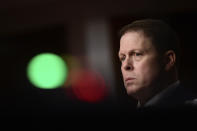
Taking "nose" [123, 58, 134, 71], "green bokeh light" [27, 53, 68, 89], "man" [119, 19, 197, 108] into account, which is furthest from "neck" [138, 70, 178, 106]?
"green bokeh light" [27, 53, 68, 89]

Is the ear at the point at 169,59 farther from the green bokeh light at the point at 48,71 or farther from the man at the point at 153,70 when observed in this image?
the green bokeh light at the point at 48,71

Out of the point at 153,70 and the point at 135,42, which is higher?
the point at 135,42

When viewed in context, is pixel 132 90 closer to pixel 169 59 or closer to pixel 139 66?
pixel 139 66

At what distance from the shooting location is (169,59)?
5.80ft

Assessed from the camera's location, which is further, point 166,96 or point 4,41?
point 4,41

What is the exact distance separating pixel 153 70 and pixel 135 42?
0.16 meters

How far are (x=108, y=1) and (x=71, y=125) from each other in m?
0.66

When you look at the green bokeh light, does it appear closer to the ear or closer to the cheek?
the cheek

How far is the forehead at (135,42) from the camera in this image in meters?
1.78

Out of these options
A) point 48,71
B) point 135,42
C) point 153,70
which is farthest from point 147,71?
point 48,71

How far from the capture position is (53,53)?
1829mm

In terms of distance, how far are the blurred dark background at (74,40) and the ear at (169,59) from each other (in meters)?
0.05

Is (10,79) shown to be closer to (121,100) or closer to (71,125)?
(71,125)

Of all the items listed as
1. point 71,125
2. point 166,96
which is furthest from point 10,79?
point 166,96
